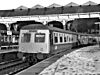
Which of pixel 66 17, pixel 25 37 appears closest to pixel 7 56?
pixel 25 37

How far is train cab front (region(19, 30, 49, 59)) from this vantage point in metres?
15.4

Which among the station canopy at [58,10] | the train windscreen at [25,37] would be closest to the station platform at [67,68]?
the train windscreen at [25,37]

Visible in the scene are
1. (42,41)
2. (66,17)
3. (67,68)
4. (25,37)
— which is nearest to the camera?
(67,68)

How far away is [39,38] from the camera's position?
15719 mm

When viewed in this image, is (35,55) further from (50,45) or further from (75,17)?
(75,17)

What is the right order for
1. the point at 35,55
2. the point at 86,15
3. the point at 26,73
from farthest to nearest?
the point at 86,15, the point at 35,55, the point at 26,73

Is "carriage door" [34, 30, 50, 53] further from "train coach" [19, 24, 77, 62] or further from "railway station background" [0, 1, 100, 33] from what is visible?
"railway station background" [0, 1, 100, 33]

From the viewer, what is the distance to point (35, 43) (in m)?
15.5

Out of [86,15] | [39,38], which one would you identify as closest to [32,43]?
[39,38]

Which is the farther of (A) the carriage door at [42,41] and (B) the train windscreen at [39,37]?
(B) the train windscreen at [39,37]

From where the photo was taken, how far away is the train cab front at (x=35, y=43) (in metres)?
15.4

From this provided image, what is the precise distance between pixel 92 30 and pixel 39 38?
56.8 meters

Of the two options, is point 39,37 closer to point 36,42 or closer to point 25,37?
point 36,42

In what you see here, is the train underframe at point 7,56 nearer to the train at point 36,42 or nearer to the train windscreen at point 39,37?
the train at point 36,42
